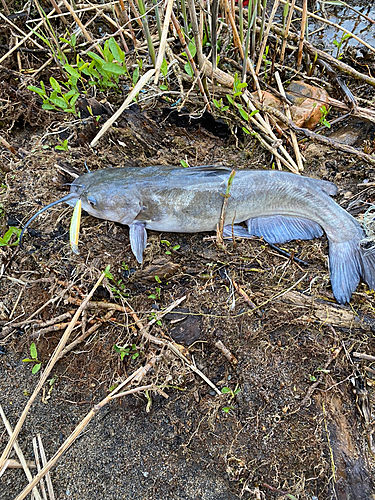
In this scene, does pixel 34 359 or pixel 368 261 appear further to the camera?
pixel 368 261

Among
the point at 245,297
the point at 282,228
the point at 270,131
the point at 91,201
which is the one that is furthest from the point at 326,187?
the point at 91,201

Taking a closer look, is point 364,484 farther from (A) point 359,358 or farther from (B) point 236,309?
(B) point 236,309

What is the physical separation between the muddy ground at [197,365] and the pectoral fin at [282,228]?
0.26 feet

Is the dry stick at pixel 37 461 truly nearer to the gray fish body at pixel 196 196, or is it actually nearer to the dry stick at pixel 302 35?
the gray fish body at pixel 196 196

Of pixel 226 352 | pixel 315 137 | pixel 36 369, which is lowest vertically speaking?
pixel 36 369

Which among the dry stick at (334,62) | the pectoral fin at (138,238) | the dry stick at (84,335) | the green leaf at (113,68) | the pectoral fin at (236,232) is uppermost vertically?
the dry stick at (334,62)

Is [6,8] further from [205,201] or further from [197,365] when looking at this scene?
[197,365]

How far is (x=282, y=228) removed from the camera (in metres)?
2.63

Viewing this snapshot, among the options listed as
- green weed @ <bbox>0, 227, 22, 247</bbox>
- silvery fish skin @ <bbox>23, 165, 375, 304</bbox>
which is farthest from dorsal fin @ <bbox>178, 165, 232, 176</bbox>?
green weed @ <bbox>0, 227, 22, 247</bbox>

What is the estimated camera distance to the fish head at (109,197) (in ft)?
8.41

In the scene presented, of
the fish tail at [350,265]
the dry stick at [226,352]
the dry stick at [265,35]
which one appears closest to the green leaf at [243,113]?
the dry stick at [265,35]

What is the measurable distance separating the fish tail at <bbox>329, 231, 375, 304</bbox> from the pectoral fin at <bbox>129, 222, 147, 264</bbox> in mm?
1429

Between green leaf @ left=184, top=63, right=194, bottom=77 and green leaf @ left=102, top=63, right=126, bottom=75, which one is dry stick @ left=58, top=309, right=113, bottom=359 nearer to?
green leaf @ left=102, top=63, right=126, bottom=75

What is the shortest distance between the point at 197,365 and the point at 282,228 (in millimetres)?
1273
